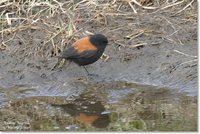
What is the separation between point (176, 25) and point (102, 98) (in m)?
1.91

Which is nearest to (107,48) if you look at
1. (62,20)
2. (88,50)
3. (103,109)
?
(88,50)

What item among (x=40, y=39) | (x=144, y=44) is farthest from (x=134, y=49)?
(x=40, y=39)

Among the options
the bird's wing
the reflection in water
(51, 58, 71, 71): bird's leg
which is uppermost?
the bird's wing

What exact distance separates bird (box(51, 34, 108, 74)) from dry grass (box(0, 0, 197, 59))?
1.67 ft

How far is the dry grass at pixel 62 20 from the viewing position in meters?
8.88

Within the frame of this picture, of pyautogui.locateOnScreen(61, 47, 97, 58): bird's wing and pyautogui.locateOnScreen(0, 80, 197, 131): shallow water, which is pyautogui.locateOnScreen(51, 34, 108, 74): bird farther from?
pyautogui.locateOnScreen(0, 80, 197, 131): shallow water

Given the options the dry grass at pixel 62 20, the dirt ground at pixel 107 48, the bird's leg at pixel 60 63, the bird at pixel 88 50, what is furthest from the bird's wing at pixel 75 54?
the dry grass at pixel 62 20

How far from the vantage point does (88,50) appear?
823 cm

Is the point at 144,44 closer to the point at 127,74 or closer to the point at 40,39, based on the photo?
the point at 127,74

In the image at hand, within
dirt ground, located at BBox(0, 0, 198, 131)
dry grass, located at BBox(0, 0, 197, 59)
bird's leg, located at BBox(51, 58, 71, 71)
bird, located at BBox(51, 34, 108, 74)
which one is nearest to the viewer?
dirt ground, located at BBox(0, 0, 198, 131)

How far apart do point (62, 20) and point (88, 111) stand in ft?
7.97

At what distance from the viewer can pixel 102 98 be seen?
25.1 feet

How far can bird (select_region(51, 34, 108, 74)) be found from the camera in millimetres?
8203

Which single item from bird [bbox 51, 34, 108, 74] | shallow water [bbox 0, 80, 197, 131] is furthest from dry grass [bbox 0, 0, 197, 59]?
shallow water [bbox 0, 80, 197, 131]
